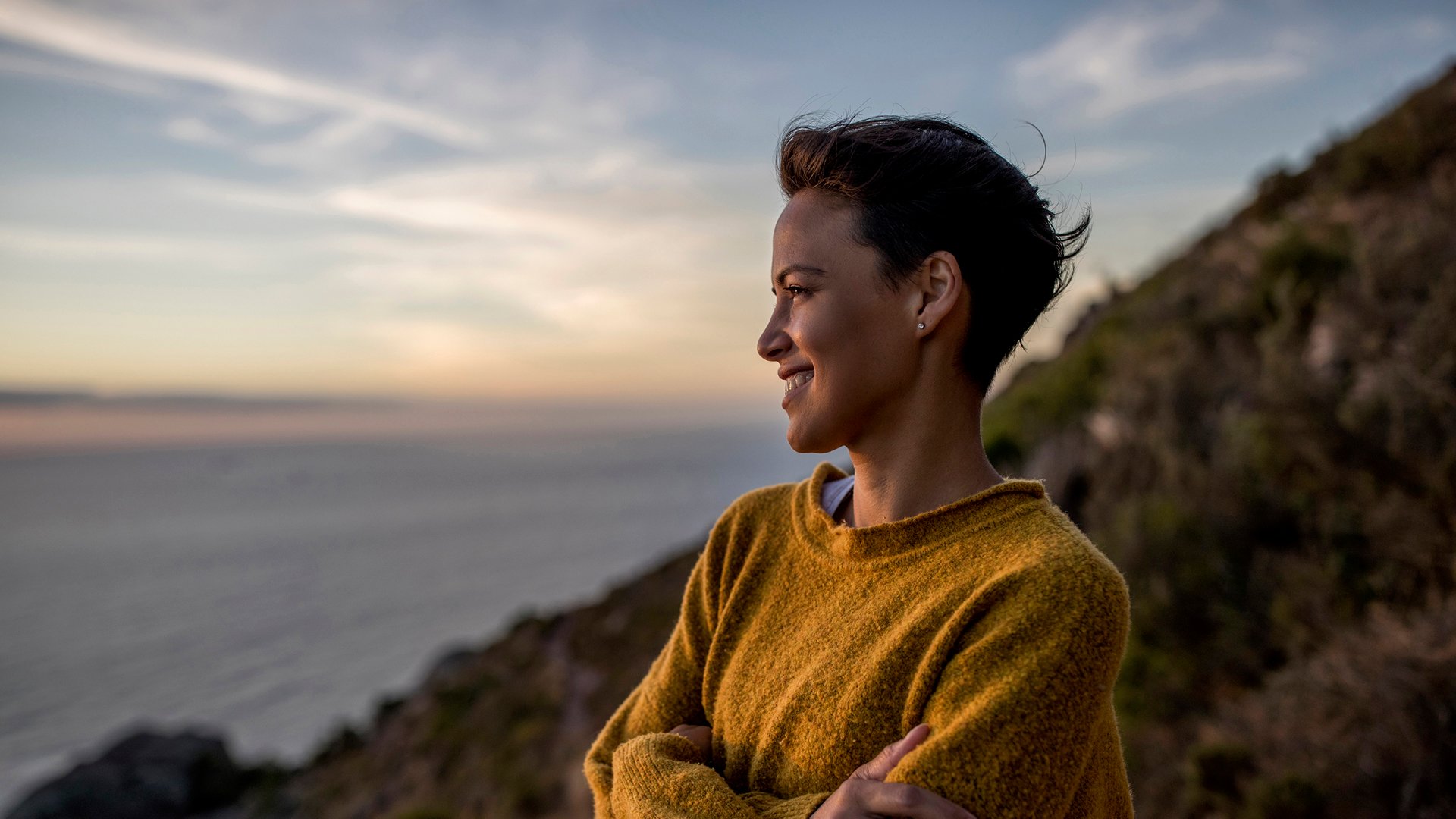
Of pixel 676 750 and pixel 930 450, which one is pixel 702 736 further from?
pixel 930 450

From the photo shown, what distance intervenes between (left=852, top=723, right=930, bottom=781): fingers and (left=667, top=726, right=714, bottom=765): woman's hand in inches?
21.3

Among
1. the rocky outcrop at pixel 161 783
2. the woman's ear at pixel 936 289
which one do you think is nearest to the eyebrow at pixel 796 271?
the woman's ear at pixel 936 289

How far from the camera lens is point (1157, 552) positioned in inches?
247

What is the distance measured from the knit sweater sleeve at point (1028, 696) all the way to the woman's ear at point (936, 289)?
17.2 inches

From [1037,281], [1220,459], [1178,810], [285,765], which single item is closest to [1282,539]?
[1220,459]

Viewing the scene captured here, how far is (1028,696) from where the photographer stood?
4.15 feet

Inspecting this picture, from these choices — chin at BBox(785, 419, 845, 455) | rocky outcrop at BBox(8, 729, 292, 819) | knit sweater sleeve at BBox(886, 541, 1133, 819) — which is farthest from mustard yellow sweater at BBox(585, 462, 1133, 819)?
rocky outcrop at BBox(8, 729, 292, 819)

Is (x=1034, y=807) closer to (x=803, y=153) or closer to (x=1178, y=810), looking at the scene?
(x=803, y=153)

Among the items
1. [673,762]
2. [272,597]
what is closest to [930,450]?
[673,762]

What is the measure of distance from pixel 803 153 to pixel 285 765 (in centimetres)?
3362

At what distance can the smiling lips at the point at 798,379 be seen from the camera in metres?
1.63

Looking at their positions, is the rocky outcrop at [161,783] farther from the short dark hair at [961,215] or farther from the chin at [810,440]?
the short dark hair at [961,215]

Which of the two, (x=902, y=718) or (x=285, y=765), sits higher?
(x=902, y=718)

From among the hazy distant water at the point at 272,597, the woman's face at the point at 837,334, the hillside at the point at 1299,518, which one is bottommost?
the hazy distant water at the point at 272,597
